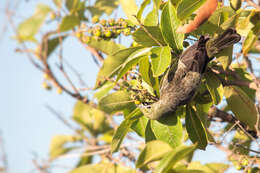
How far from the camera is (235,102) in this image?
1.51 m

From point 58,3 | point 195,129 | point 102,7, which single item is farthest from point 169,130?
point 58,3

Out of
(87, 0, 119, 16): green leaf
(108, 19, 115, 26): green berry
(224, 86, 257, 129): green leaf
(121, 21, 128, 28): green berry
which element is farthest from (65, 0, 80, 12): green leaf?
(224, 86, 257, 129): green leaf

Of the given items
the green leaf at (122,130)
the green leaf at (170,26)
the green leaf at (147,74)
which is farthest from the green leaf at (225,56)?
the green leaf at (122,130)

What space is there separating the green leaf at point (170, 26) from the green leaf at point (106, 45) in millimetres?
501

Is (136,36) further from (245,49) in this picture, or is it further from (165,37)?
(245,49)

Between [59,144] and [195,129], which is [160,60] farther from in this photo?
[59,144]

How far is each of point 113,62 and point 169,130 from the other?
1.27 ft

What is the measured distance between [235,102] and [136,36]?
0.55 meters

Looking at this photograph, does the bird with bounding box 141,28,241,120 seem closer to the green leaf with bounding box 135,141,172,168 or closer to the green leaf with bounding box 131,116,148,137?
the green leaf with bounding box 131,116,148,137

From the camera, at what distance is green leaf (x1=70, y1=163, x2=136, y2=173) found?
185cm

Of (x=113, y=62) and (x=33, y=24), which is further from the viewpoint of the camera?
(x=33, y=24)

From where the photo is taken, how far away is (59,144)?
318 centimetres

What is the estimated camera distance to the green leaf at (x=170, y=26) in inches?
53.6

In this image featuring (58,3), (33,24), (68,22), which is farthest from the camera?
(33,24)
